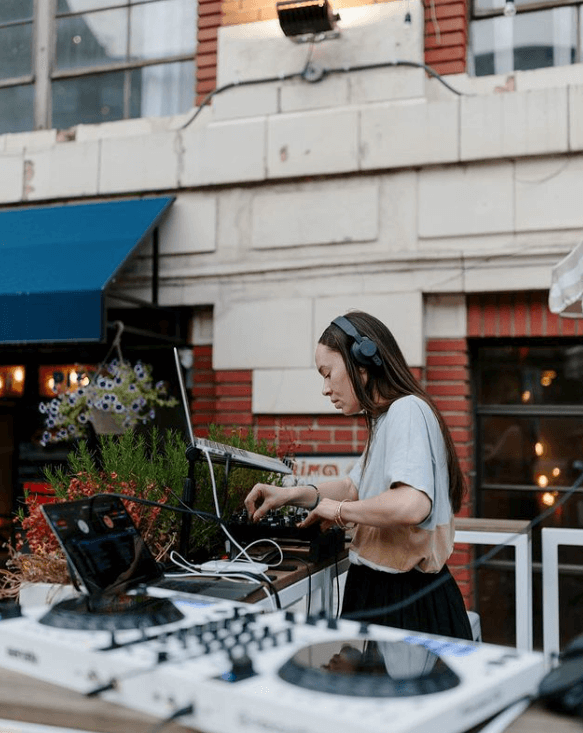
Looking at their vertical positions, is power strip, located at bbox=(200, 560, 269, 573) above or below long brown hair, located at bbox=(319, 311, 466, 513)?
below

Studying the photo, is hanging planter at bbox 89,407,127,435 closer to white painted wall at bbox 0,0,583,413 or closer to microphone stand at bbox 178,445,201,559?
white painted wall at bbox 0,0,583,413

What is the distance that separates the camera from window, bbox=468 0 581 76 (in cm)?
545

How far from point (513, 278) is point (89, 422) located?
2.82 meters

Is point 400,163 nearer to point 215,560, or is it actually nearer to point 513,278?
point 513,278

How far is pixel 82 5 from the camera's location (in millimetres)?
6609

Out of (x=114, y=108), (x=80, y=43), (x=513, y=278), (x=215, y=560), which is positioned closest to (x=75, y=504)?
(x=215, y=560)

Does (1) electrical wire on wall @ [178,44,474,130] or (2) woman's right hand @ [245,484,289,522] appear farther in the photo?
(1) electrical wire on wall @ [178,44,474,130]

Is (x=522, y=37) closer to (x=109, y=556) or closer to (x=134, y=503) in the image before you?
(x=134, y=503)

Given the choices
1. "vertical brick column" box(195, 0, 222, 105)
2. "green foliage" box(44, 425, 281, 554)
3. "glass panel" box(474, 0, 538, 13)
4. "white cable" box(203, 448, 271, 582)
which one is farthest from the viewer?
"vertical brick column" box(195, 0, 222, 105)

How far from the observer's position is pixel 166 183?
19.4 ft

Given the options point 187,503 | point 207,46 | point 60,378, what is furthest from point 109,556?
point 207,46

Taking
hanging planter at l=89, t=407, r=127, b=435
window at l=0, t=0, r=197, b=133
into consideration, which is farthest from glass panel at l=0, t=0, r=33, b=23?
hanging planter at l=89, t=407, r=127, b=435

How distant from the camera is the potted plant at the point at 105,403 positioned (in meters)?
5.34

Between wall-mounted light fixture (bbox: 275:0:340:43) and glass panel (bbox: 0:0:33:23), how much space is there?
8.03 feet
